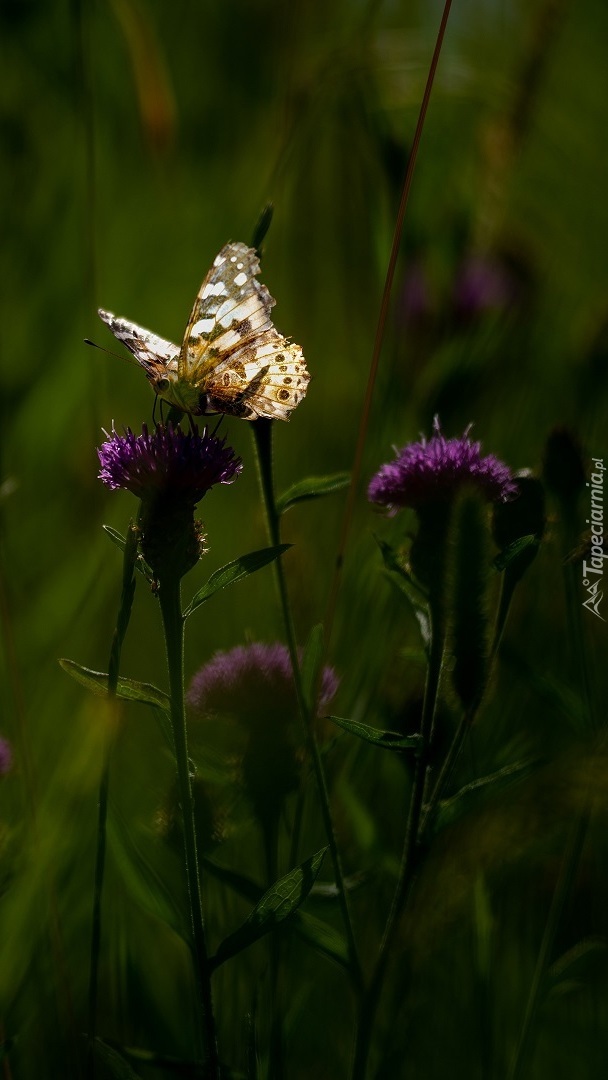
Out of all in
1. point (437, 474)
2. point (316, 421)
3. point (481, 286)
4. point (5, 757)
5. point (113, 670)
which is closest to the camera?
point (113, 670)

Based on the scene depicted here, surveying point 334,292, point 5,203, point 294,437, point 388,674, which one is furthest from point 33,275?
point 388,674

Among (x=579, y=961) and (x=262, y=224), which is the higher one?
(x=262, y=224)

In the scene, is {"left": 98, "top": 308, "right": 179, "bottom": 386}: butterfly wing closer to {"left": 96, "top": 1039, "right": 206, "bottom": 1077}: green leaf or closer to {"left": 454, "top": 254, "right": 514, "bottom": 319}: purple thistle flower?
{"left": 96, "top": 1039, "right": 206, "bottom": 1077}: green leaf

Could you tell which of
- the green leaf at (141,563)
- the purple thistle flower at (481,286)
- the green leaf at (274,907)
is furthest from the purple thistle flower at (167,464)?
the purple thistle flower at (481,286)

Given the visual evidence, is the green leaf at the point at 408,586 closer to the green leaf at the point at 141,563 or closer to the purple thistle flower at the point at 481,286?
the green leaf at the point at 141,563

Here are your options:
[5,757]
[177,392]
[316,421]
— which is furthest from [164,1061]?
[316,421]

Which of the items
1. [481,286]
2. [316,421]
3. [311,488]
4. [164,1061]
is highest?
[481,286]

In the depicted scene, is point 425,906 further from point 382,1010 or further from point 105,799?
point 382,1010

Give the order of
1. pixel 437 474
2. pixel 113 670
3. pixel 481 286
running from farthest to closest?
1. pixel 481 286
2. pixel 437 474
3. pixel 113 670

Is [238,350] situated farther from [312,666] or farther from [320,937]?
[320,937]
